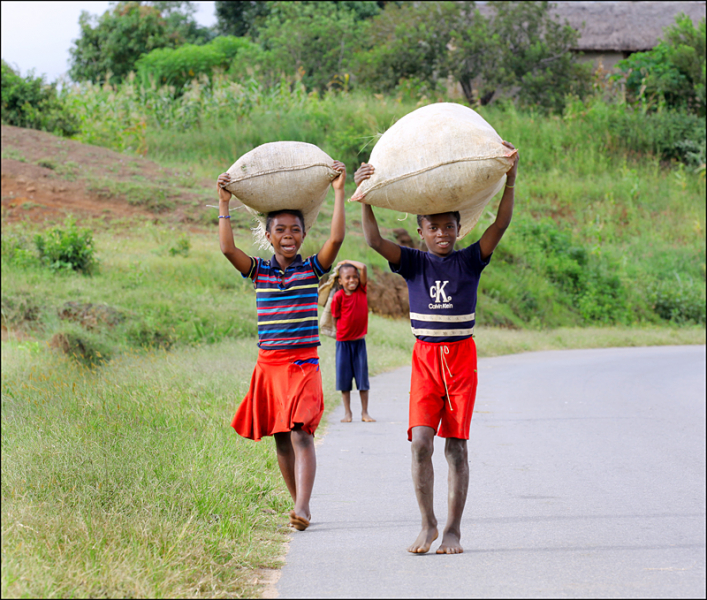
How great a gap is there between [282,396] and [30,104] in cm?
2349

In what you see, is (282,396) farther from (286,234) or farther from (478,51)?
(478,51)

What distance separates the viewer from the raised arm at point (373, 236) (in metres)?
4.54

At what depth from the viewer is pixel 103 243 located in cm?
1778

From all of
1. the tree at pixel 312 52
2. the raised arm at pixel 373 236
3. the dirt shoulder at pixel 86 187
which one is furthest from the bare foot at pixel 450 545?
the tree at pixel 312 52

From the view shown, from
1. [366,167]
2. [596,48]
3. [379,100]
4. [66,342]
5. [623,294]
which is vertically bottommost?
[623,294]

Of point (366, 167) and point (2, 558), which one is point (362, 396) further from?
point (2, 558)

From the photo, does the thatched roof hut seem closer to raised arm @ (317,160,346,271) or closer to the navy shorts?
the navy shorts

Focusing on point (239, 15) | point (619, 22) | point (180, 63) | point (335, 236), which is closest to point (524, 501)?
point (335, 236)

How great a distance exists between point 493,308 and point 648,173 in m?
14.6

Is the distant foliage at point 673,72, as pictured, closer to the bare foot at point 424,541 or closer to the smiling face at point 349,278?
the smiling face at point 349,278

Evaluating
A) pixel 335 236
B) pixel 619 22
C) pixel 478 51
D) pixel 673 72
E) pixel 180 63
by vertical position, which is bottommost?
pixel 335 236

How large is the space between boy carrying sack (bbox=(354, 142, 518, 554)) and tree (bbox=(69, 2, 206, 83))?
36.9 metres

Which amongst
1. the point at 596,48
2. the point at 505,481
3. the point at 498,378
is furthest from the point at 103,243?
the point at 596,48

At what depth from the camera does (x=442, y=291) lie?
453cm
